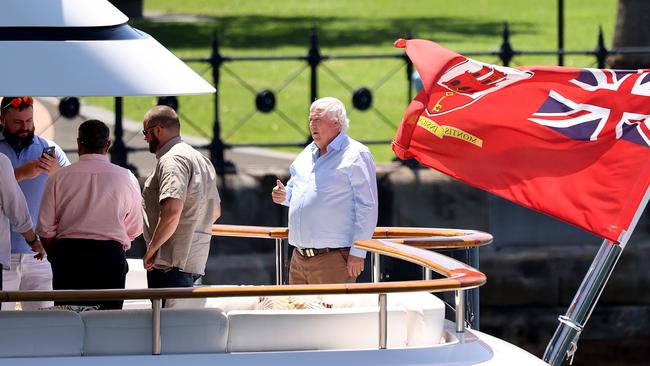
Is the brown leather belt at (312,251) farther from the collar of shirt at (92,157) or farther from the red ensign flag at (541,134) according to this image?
the collar of shirt at (92,157)

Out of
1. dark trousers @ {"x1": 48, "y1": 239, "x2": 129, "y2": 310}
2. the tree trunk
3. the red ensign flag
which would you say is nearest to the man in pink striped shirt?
dark trousers @ {"x1": 48, "y1": 239, "x2": 129, "y2": 310}

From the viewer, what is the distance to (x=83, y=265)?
27.3 feet

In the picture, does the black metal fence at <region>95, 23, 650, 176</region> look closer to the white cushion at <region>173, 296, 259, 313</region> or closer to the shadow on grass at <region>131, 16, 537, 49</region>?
the white cushion at <region>173, 296, 259, 313</region>

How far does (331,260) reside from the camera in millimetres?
9133

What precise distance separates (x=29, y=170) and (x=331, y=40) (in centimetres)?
1282

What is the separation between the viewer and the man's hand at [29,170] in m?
8.89

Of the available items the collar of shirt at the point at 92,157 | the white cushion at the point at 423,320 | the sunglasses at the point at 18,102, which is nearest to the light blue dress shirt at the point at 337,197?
the white cushion at the point at 423,320

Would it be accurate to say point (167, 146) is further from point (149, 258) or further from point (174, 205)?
point (149, 258)

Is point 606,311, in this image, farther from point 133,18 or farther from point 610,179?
point 133,18

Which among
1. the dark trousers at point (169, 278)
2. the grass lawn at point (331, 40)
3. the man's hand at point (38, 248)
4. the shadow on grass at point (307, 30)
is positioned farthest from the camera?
the shadow on grass at point (307, 30)

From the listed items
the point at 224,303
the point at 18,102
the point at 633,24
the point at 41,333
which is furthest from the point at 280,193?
the point at 633,24

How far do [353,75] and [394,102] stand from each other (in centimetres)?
143

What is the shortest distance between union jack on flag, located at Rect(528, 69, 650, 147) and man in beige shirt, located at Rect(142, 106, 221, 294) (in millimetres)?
1872

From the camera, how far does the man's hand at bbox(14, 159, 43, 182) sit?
889 cm
